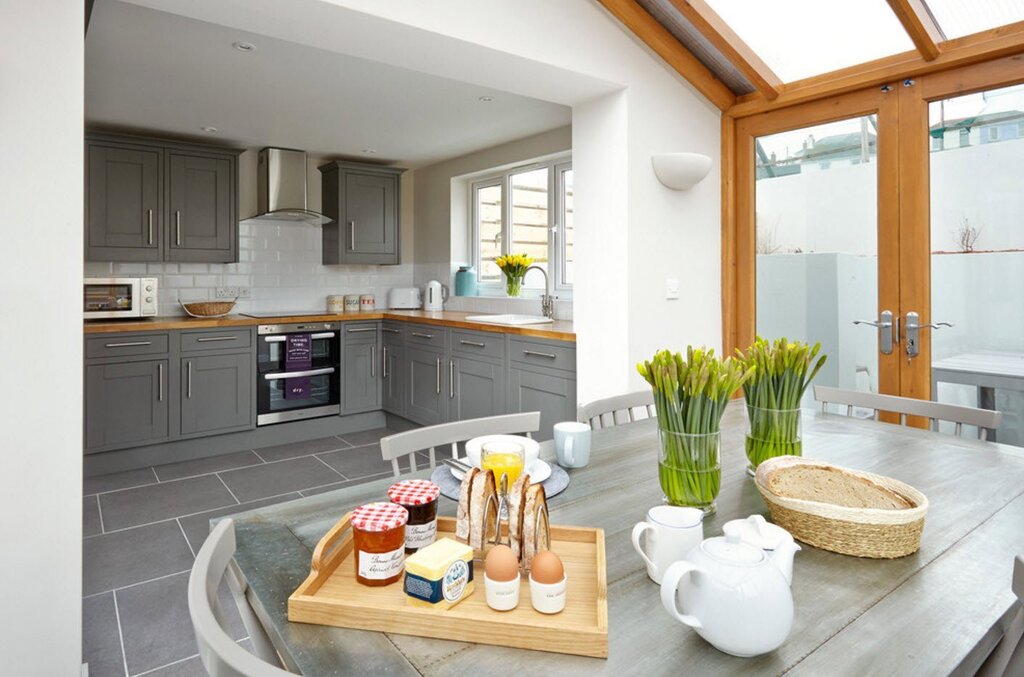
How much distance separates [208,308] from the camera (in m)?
4.66

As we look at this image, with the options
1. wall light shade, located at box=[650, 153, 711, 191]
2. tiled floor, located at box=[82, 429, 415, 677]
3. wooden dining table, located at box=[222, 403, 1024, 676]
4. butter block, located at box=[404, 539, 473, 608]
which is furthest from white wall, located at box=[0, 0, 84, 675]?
→ wall light shade, located at box=[650, 153, 711, 191]

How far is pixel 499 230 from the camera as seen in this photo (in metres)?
5.42

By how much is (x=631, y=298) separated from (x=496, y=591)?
2442 mm

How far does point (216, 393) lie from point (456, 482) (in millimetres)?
3705

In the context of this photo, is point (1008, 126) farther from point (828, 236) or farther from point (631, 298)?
point (631, 298)

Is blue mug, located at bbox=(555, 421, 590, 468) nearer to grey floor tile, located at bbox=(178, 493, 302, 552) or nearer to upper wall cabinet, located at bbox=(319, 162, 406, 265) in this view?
grey floor tile, located at bbox=(178, 493, 302, 552)

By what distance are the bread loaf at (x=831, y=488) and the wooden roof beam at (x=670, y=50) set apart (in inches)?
97.1

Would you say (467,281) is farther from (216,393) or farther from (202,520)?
(202,520)

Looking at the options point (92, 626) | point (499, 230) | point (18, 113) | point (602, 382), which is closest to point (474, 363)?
point (602, 382)

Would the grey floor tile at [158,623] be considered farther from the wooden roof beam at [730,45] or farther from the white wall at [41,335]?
the wooden roof beam at [730,45]

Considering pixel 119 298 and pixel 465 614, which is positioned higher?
pixel 119 298

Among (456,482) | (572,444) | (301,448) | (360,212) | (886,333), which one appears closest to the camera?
(456,482)

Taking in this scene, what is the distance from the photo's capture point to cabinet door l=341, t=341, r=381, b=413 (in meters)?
5.08

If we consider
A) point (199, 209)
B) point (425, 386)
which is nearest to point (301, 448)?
point (425, 386)
